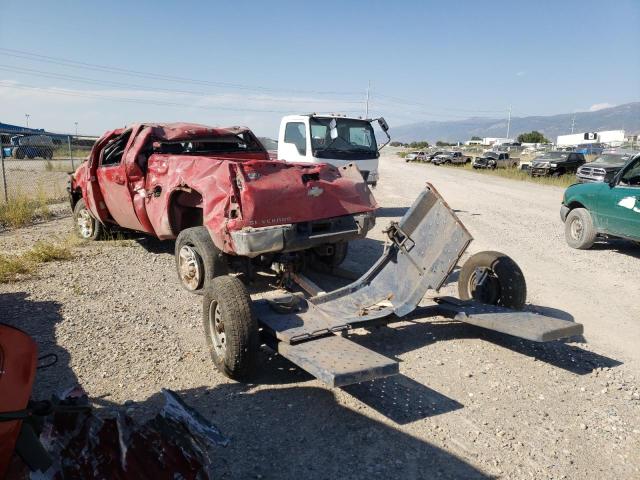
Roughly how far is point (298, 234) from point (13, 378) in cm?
325

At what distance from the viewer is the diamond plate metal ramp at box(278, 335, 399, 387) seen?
10.8 feet

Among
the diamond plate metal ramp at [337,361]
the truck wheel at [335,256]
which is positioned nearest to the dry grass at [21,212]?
the truck wheel at [335,256]

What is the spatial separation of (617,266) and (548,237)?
2.11m

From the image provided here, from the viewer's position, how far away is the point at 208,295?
421 centimetres

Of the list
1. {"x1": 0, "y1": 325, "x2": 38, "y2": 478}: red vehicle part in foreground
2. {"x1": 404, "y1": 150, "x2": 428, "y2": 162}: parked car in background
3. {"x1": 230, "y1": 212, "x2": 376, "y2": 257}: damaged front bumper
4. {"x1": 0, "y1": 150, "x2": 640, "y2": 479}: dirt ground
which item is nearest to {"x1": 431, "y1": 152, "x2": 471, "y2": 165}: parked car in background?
{"x1": 404, "y1": 150, "x2": 428, "y2": 162}: parked car in background

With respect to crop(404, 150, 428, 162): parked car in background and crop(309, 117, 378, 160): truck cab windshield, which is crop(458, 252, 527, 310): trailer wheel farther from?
crop(404, 150, 428, 162): parked car in background

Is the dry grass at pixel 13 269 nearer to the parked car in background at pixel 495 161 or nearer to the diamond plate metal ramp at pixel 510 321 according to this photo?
the diamond plate metal ramp at pixel 510 321

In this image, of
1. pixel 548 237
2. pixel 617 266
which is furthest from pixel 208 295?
pixel 548 237

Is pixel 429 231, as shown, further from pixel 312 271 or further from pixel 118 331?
pixel 118 331

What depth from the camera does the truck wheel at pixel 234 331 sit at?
379 cm

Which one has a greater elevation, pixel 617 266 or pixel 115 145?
pixel 115 145

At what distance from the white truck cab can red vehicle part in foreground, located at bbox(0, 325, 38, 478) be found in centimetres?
843

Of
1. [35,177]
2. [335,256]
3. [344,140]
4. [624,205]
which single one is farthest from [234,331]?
[35,177]

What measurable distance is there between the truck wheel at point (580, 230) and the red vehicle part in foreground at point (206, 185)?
15.5ft
